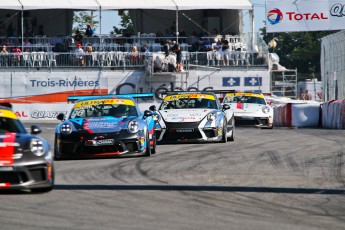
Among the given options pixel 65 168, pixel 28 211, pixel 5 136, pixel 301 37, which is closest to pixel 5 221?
pixel 28 211

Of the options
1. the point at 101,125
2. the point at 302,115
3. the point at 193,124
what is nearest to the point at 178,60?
the point at 302,115

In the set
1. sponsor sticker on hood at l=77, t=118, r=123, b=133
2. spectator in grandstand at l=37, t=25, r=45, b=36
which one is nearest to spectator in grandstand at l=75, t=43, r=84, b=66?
spectator in grandstand at l=37, t=25, r=45, b=36

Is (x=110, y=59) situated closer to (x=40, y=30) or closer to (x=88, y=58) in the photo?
(x=88, y=58)

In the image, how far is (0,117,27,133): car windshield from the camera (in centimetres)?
1123

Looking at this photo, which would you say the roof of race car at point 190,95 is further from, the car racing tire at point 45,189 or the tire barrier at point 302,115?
the car racing tire at point 45,189

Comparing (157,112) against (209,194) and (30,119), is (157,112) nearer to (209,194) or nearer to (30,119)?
(209,194)

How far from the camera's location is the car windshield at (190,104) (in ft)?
68.8

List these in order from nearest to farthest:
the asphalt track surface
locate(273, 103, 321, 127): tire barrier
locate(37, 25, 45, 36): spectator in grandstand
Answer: the asphalt track surface < locate(273, 103, 321, 127): tire barrier < locate(37, 25, 45, 36): spectator in grandstand

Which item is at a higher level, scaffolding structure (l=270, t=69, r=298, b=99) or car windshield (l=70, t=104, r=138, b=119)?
scaffolding structure (l=270, t=69, r=298, b=99)

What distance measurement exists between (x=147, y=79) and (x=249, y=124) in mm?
13419

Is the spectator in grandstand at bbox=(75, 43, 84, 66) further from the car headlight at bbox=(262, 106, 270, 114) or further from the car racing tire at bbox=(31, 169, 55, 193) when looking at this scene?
the car racing tire at bbox=(31, 169, 55, 193)

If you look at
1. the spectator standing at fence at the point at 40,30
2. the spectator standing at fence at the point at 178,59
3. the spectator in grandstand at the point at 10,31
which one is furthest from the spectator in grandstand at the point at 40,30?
the spectator standing at fence at the point at 178,59

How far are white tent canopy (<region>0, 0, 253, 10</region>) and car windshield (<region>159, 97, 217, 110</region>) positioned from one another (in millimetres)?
21342

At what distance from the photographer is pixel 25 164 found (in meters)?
10.2
